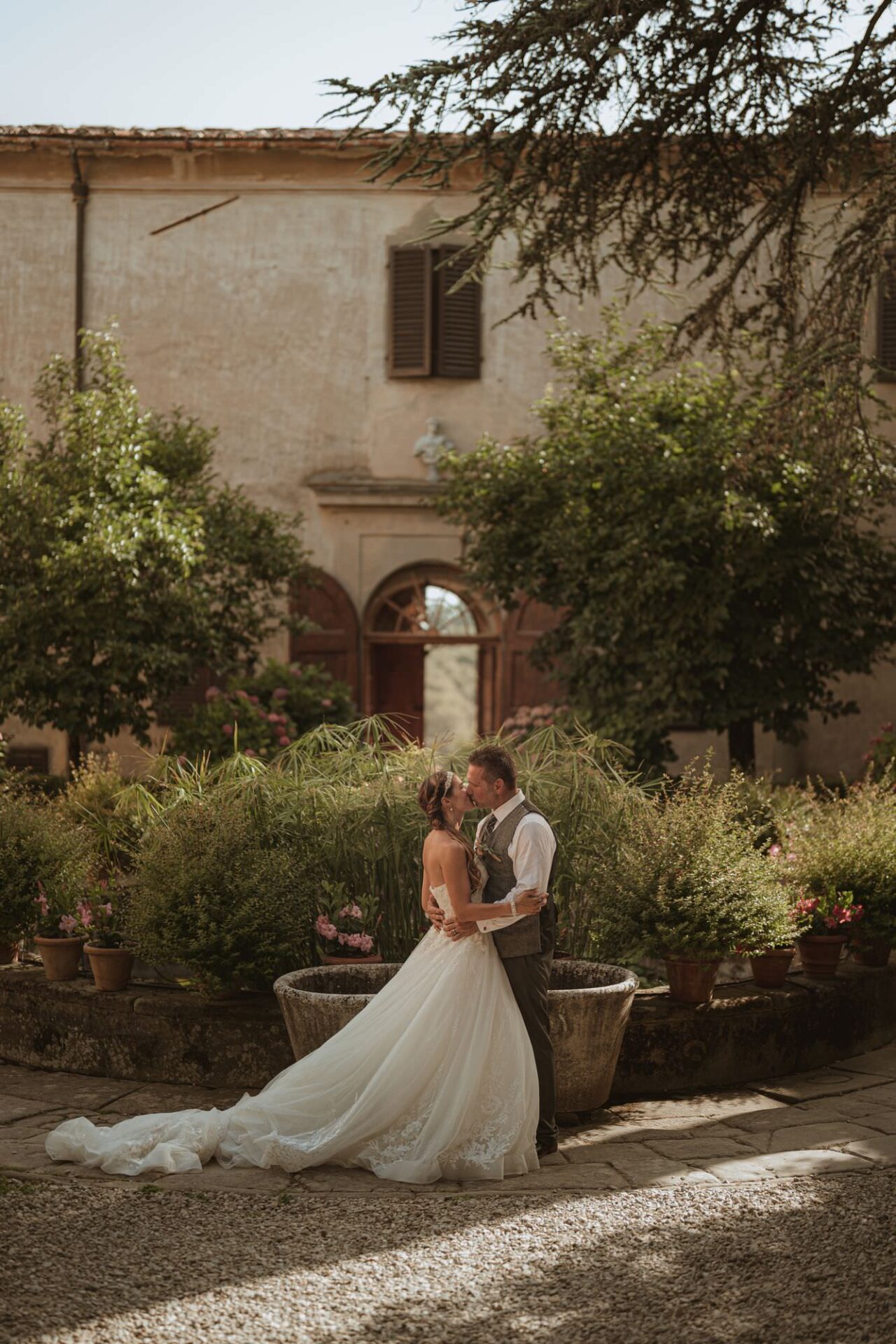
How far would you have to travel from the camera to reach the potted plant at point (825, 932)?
7602mm

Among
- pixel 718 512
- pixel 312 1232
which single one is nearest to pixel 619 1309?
pixel 312 1232

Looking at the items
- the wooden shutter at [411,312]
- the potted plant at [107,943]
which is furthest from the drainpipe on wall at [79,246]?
the potted plant at [107,943]

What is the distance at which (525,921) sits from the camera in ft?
19.0

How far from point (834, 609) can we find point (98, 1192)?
9650mm

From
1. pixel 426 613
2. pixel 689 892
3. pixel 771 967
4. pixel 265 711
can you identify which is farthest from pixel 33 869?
pixel 426 613

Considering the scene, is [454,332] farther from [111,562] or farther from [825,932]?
[825,932]

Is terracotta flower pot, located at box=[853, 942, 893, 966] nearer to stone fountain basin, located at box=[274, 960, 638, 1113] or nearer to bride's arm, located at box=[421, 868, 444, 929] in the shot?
stone fountain basin, located at box=[274, 960, 638, 1113]

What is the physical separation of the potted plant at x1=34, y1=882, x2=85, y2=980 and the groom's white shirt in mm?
2489

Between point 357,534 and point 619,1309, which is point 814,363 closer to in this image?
point 619,1309

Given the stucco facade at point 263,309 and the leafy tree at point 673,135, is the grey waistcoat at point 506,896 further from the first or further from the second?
the stucco facade at point 263,309

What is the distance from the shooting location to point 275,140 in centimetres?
1584

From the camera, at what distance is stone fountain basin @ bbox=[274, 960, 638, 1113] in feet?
19.8

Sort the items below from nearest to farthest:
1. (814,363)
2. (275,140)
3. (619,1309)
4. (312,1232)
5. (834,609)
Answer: (619,1309) → (312,1232) → (814,363) → (834,609) → (275,140)

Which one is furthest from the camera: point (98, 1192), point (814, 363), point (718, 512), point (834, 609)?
point (834, 609)
